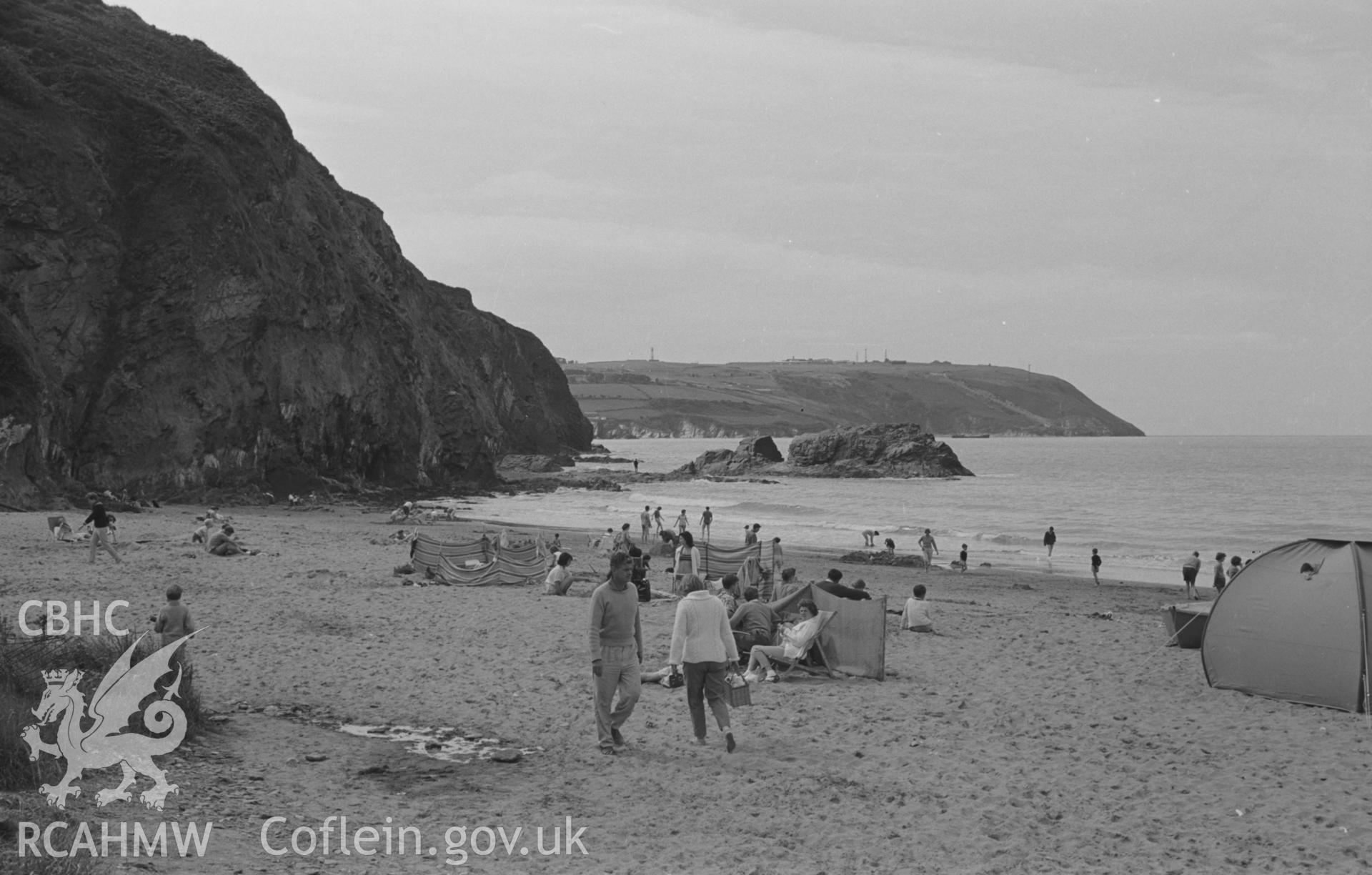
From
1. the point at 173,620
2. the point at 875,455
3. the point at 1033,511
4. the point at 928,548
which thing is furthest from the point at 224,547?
the point at 875,455

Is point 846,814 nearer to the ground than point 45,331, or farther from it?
nearer to the ground

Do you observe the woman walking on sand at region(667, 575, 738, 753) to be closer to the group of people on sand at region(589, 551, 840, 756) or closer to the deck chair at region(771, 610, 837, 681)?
the group of people on sand at region(589, 551, 840, 756)

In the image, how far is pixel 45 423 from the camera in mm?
31641

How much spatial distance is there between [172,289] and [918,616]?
3338 cm

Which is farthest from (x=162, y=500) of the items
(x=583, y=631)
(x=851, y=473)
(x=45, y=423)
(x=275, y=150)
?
(x=851, y=473)

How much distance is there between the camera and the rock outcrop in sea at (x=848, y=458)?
9056cm

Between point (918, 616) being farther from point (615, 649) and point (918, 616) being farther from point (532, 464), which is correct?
point (532, 464)

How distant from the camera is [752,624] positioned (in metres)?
11.8

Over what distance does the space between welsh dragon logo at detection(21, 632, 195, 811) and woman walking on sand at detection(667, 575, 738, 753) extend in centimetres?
374

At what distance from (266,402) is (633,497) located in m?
24.2

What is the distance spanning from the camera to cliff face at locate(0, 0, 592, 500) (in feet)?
115

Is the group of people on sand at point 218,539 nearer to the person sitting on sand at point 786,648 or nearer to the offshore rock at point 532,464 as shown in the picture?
the person sitting on sand at point 786,648

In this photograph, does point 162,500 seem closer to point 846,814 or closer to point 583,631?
point 583,631

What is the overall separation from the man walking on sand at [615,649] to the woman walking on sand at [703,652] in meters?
0.37
